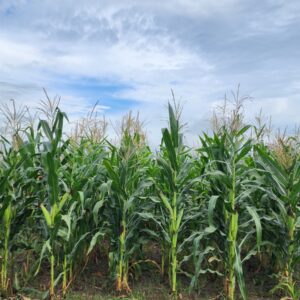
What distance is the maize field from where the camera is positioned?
511cm

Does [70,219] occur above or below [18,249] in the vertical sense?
above

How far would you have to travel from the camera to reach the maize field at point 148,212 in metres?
5.11

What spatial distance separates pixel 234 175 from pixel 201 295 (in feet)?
5.28

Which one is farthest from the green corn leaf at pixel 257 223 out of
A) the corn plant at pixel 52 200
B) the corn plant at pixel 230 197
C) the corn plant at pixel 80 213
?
the corn plant at pixel 52 200

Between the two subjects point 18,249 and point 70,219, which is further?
point 18,249

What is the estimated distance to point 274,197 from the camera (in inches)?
205

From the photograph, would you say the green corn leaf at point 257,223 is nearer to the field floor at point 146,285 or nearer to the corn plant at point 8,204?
the field floor at point 146,285

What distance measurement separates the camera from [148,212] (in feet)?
18.5

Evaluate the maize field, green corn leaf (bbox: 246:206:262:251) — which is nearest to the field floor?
the maize field

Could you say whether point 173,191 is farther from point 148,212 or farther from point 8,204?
point 8,204

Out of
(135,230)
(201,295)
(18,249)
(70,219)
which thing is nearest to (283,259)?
(201,295)

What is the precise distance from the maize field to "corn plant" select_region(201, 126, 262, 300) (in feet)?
0.04

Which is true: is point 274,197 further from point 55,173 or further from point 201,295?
point 55,173

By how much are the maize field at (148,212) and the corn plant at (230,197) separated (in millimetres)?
13
